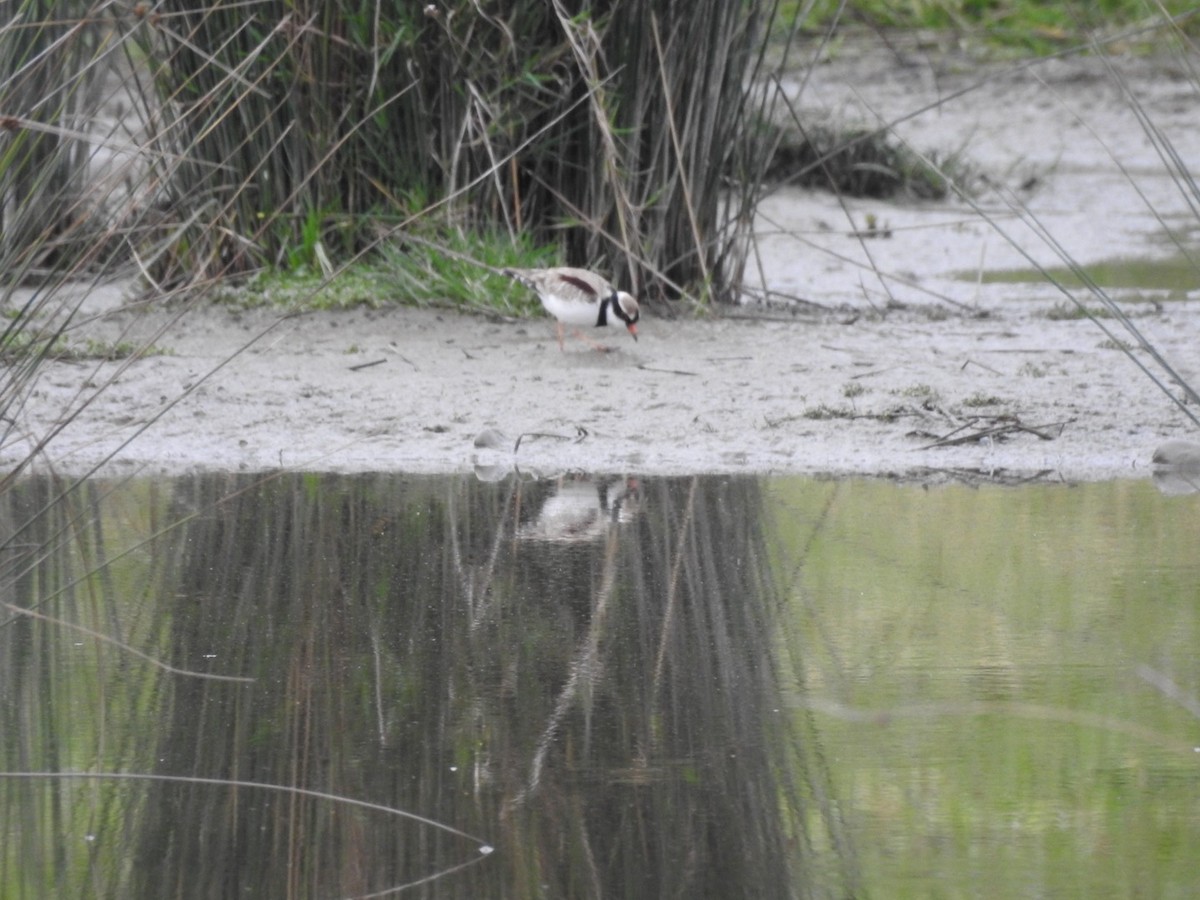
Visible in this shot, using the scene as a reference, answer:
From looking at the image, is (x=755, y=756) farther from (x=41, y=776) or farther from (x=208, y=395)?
(x=208, y=395)

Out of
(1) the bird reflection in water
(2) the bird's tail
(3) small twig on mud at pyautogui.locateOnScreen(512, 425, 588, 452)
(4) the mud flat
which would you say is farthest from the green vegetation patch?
(1) the bird reflection in water

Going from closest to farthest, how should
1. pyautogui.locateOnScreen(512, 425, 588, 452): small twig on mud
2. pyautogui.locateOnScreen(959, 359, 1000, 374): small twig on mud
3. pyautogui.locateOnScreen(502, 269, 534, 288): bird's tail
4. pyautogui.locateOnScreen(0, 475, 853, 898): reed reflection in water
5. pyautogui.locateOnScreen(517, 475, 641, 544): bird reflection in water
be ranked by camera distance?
pyautogui.locateOnScreen(0, 475, 853, 898): reed reflection in water, pyautogui.locateOnScreen(517, 475, 641, 544): bird reflection in water, pyautogui.locateOnScreen(512, 425, 588, 452): small twig on mud, pyautogui.locateOnScreen(959, 359, 1000, 374): small twig on mud, pyautogui.locateOnScreen(502, 269, 534, 288): bird's tail

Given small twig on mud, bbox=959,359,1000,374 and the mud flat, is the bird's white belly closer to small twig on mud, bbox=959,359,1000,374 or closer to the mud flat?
the mud flat

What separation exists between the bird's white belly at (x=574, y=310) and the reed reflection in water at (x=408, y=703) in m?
1.35

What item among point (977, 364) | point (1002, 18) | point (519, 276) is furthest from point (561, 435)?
point (1002, 18)

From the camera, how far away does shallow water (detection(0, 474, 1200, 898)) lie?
7.09 feet

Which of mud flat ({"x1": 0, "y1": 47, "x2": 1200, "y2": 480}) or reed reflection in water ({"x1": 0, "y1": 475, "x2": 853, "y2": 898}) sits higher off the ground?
reed reflection in water ({"x1": 0, "y1": 475, "x2": 853, "y2": 898})

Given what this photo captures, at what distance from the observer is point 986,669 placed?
2.83 metres

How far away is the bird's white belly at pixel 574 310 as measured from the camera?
17.5 feet

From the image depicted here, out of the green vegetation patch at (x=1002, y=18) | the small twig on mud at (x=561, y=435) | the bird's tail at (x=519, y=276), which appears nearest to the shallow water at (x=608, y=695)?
the small twig on mud at (x=561, y=435)

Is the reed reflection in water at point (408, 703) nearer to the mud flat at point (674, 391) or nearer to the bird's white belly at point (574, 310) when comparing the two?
the mud flat at point (674, 391)

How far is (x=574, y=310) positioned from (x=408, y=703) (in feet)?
9.03

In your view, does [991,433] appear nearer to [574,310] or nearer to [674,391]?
[674,391]

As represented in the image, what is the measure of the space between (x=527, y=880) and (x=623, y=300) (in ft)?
11.6
